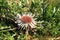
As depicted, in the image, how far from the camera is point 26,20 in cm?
369

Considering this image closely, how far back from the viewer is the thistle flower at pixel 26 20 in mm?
3655

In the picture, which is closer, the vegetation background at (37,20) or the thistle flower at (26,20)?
the thistle flower at (26,20)

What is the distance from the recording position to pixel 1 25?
3814mm

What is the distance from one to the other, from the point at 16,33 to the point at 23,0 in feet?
2.71

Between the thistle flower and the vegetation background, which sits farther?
the vegetation background

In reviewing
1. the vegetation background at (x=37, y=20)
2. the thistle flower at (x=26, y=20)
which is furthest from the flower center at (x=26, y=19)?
the vegetation background at (x=37, y=20)

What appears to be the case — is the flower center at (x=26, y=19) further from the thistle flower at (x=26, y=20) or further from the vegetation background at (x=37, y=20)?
the vegetation background at (x=37, y=20)

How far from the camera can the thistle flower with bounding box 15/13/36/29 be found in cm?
366

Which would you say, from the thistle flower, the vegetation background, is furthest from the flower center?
the vegetation background

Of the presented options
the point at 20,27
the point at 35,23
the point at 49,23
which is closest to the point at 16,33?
the point at 20,27

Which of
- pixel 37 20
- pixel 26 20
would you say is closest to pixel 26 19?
pixel 26 20

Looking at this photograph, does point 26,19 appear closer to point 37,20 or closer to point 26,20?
point 26,20

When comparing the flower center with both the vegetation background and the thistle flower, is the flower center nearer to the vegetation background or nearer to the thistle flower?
the thistle flower

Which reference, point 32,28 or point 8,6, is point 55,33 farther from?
point 8,6
